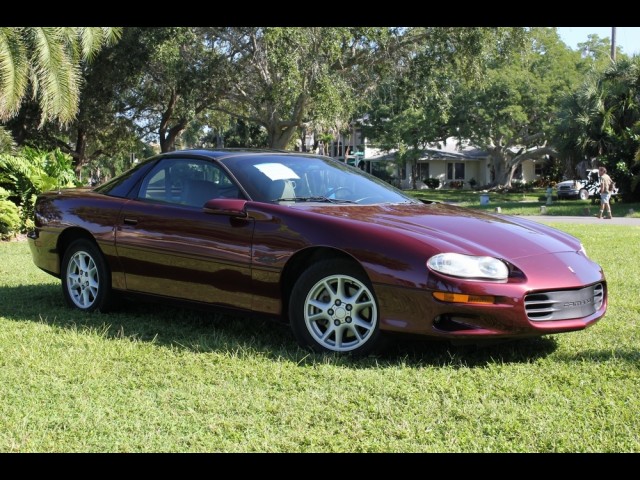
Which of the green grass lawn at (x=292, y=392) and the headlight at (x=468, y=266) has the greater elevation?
the headlight at (x=468, y=266)

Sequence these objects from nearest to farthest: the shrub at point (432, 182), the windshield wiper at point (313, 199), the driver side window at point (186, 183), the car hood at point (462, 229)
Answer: the car hood at point (462, 229) → the windshield wiper at point (313, 199) → the driver side window at point (186, 183) → the shrub at point (432, 182)

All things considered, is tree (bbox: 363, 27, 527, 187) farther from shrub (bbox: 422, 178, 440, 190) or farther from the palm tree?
shrub (bbox: 422, 178, 440, 190)

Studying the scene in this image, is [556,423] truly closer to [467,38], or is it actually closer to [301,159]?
[301,159]

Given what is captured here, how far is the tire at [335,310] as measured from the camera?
Answer: 15.2 feet

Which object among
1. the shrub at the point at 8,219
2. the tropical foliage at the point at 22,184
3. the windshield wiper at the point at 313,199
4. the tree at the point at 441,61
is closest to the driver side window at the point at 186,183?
the windshield wiper at the point at 313,199

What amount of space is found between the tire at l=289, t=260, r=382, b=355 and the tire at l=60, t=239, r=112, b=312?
208 cm

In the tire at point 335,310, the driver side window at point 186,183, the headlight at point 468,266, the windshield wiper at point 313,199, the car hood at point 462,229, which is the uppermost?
the driver side window at point 186,183

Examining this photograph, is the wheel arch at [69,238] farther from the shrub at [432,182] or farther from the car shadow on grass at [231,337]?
the shrub at [432,182]

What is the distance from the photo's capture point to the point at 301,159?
19.4 ft

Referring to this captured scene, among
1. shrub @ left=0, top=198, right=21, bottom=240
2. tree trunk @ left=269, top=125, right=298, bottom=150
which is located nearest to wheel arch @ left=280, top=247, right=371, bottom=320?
shrub @ left=0, top=198, right=21, bottom=240

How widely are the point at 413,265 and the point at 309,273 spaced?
73 centimetres

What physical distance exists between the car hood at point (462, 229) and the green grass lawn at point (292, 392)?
28.0 inches

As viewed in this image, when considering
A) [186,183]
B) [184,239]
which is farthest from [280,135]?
[184,239]
